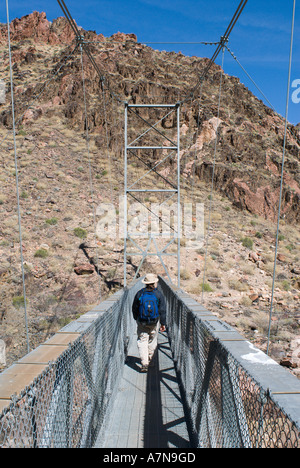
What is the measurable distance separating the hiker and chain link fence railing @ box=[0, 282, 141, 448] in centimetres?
81

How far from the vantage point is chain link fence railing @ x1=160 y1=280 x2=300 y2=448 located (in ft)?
4.85

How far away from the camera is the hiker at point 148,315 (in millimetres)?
4379

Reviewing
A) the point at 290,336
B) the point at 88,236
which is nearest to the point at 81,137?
the point at 88,236

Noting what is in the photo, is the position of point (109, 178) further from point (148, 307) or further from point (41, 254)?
point (148, 307)

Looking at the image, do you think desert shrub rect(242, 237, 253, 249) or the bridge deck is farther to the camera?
desert shrub rect(242, 237, 253, 249)

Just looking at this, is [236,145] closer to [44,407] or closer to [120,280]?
[120,280]

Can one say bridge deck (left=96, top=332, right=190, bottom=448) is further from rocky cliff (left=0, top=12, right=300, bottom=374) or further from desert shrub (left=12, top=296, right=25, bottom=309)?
desert shrub (left=12, top=296, right=25, bottom=309)

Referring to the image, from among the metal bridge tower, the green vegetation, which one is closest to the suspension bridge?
the metal bridge tower

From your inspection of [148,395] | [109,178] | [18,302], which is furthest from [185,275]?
[109,178]

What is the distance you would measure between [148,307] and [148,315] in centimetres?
10

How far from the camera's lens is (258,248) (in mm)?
20094

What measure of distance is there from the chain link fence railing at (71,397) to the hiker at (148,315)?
32.0 inches

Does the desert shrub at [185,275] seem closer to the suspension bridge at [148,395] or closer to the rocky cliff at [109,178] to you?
the rocky cliff at [109,178]

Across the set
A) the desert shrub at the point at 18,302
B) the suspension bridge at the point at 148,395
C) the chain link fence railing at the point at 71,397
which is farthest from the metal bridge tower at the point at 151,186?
the chain link fence railing at the point at 71,397
